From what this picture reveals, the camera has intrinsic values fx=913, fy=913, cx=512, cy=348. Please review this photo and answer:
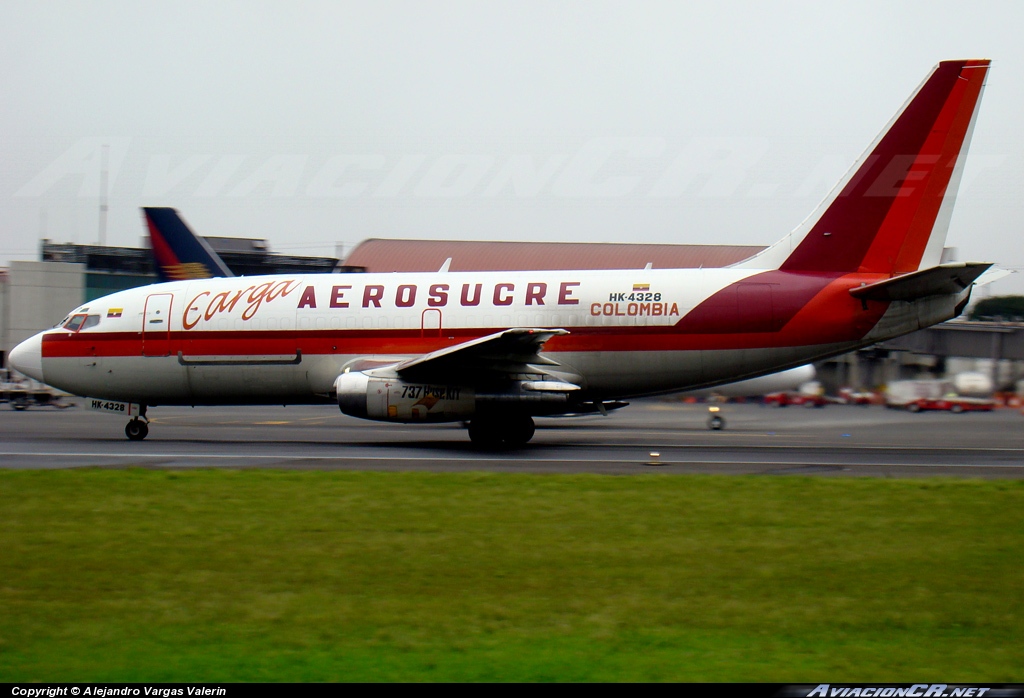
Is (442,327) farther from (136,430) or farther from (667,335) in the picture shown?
(136,430)

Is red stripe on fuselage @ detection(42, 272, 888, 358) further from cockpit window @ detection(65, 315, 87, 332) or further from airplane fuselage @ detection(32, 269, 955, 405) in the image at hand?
cockpit window @ detection(65, 315, 87, 332)

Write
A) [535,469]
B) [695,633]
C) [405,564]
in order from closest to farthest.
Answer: [695,633]
[405,564]
[535,469]

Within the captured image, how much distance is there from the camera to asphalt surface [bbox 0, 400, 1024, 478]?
1483 centimetres

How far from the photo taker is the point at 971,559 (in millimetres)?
8219

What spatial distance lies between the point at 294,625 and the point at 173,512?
4331 millimetres

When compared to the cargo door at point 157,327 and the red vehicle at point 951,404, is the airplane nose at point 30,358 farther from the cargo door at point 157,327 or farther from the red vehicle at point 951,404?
the red vehicle at point 951,404

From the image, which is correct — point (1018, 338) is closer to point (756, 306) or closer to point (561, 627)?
point (756, 306)

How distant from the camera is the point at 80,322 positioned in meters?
20.5

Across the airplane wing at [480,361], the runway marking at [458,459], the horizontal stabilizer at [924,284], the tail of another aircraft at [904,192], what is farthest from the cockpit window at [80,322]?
the horizontal stabilizer at [924,284]

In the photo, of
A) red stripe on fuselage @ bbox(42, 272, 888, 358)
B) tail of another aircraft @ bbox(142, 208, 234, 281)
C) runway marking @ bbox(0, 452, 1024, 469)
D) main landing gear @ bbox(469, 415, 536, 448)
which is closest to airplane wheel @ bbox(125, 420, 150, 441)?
red stripe on fuselage @ bbox(42, 272, 888, 358)

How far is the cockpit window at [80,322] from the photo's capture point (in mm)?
20422

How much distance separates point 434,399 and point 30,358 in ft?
32.2

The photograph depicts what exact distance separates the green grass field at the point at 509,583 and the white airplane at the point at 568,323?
5.95m

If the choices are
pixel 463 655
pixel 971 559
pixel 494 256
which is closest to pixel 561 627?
pixel 463 655
